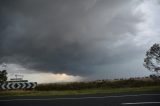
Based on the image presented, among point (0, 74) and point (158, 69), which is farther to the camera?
point (0, 74)

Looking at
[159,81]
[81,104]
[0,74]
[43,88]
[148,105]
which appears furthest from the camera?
[0,74]

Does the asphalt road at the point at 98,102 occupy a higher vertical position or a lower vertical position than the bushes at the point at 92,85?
lower

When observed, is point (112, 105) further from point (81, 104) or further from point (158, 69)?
point (158, 69)

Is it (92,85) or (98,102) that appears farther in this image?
(92,85)

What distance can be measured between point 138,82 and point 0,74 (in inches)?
1483

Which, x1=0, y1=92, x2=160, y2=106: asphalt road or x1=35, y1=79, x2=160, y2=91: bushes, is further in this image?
x1=35, y1=79, x2=160, y2=91: bushes

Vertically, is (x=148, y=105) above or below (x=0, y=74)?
below

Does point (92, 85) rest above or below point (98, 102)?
above

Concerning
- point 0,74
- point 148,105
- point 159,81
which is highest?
point 0,74

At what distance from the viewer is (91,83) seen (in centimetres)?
4497

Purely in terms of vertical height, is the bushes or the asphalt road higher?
the bushes

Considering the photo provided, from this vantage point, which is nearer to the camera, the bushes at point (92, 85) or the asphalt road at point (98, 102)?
the asphalt road at point (98, 102)

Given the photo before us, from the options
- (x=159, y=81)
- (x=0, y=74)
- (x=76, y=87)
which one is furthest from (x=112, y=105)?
(x=0, y=74)

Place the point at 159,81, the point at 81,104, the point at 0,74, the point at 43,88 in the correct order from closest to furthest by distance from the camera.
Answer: the point at 81,104
the point at 159,81
the point at 43,88
the point at 0,74
